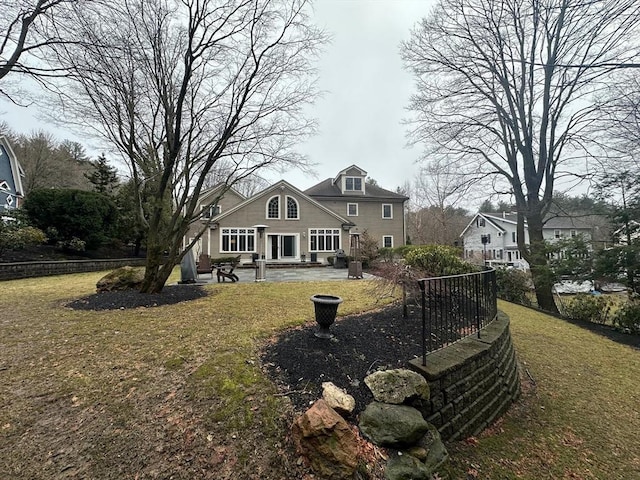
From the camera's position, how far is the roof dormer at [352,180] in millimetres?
24758

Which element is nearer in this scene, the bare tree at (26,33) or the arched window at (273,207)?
the bare tree at (26,33)

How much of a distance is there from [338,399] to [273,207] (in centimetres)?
1835

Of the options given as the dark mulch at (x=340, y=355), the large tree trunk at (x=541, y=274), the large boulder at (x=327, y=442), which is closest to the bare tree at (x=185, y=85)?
the dark mulch at (x=340, y=355)

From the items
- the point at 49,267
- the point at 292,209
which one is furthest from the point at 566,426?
the point at 292,209

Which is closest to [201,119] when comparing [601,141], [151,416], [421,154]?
[151,416]

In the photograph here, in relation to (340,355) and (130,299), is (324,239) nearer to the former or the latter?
(130,299)

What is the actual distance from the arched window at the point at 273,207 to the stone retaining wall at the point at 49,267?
9.60 m

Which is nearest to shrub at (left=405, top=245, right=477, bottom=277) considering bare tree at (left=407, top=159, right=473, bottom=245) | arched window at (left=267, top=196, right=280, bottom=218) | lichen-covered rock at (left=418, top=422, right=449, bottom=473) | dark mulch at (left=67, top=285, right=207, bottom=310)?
lichen-covered rock at (left=418, top=422, right=449, bottom=473)

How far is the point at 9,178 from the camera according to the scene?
20062mm

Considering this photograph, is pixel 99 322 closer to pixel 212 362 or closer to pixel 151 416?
pixel 212 362

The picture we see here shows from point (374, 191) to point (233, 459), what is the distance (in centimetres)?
2537

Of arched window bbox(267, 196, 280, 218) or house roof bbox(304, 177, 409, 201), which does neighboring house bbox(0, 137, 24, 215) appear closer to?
arched window bbox(267, 196, 280, 218)

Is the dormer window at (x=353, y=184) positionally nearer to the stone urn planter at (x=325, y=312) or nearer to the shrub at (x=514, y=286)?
the shrub at (x=514, y=286)

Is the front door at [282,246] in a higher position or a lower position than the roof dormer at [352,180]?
lower
